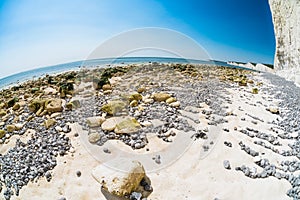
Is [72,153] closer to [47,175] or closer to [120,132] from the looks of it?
Answer: [47,175]

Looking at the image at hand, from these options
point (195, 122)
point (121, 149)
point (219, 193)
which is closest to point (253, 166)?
point (219, 193)

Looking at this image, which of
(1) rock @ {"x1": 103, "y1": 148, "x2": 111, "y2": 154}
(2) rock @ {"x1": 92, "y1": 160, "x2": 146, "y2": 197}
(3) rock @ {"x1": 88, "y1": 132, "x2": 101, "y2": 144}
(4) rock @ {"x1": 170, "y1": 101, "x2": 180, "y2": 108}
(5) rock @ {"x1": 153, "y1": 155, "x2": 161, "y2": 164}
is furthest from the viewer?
(4) rock @ {"x1": 170, "y1": 101, "x2": 180, "y2": 108}

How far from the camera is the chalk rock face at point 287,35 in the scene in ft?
36.3

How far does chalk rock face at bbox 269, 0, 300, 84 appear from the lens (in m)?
11.1

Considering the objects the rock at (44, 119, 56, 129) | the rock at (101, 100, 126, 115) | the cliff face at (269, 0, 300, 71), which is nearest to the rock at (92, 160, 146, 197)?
the rock at (44, 119, 56, 129)

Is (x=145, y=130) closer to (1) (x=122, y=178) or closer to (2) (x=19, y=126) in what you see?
(1) (x=122, y=178)

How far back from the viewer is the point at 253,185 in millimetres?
2633

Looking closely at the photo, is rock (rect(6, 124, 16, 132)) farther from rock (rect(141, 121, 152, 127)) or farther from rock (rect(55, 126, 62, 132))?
rock (rect(141, 121, 152, 127))

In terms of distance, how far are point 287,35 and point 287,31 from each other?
0.82 ft

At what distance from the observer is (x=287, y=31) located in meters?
12.2

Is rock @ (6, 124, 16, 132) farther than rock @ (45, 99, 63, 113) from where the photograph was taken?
No

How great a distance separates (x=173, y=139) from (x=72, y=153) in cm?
179

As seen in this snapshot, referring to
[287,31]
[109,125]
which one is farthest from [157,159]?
[287,31]

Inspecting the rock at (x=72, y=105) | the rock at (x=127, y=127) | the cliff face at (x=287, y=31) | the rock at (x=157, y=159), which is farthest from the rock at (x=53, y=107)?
the cliff face at (x=287, y=31)
